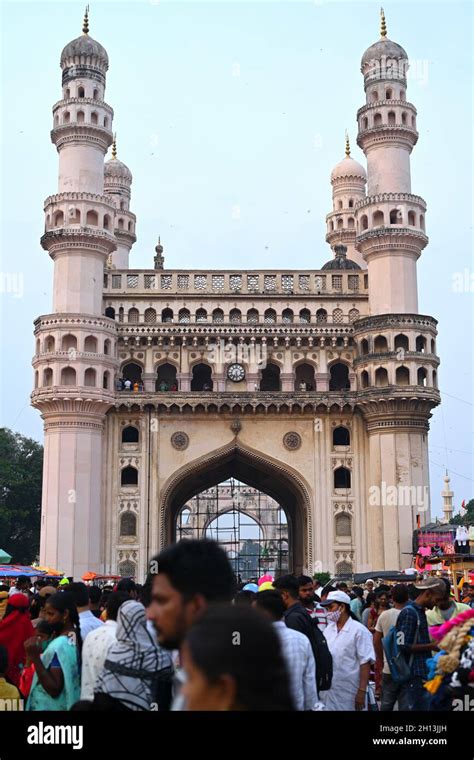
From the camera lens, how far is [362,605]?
56.6 feet

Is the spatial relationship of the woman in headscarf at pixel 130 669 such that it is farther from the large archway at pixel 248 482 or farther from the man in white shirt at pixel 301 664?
the large archway at pixel 248 482

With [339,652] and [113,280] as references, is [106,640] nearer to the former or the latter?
[339,652]

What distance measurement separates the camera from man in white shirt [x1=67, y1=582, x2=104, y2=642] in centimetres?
775

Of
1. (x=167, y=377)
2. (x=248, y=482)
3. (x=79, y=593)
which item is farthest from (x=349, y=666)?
(x=248, y=482)

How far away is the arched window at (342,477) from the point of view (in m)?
40.1

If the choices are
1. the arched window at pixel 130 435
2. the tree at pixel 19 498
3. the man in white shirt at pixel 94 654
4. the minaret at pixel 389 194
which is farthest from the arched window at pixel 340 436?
the man in white shirt at pixel 94 654

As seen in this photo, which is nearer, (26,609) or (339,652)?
(339,652)

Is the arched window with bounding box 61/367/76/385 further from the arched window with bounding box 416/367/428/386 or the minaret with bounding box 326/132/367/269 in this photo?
the minaret with bounding box 326/132/367/269

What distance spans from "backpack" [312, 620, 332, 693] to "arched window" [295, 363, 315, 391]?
33239mm

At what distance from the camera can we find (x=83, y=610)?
8008 millimetres

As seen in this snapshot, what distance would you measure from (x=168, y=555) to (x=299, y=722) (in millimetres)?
1203

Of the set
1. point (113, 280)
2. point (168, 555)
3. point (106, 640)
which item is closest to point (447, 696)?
point (106, 640)

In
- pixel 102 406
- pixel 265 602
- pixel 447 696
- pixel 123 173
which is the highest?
pixel 123 173

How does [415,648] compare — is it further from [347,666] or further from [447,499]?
[447,499]
